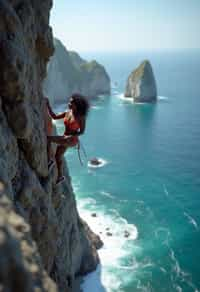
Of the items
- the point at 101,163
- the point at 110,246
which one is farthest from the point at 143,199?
the point at 101,163

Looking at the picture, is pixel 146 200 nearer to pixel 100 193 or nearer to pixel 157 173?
pixel 100 193

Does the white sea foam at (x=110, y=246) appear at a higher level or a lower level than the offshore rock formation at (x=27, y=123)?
lower

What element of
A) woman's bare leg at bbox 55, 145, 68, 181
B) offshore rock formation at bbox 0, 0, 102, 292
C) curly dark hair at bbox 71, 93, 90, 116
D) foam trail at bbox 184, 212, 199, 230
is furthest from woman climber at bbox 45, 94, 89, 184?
foam trail at bbox 184, 212, 199, 230

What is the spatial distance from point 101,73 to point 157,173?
98.5m

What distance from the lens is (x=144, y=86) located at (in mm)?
133625

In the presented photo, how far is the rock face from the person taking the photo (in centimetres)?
13362

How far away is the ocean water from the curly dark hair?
23.4 m

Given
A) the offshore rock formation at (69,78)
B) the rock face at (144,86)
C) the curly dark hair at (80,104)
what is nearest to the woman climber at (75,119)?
the curly dark hair at (80,104)

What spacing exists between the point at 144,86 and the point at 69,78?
1263 inches

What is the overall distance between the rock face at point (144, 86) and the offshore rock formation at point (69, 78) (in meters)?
20.9

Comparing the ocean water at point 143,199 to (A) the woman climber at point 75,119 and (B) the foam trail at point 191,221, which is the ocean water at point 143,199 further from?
(A) the woman climber at point 75,119

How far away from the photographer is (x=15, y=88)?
1215 cm

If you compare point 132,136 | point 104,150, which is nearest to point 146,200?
point 104,150

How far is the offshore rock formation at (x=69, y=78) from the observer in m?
140
